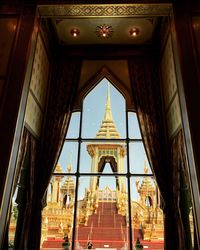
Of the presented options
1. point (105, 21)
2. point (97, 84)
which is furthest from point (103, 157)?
point (105, 21)

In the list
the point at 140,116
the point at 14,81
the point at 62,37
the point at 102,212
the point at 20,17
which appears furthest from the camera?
the point at 62,37

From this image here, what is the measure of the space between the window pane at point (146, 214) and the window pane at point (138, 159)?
15 centimetres

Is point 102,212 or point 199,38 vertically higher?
point 199,38

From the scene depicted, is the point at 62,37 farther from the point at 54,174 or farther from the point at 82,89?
the point at 54,174

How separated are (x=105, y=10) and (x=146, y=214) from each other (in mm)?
3623

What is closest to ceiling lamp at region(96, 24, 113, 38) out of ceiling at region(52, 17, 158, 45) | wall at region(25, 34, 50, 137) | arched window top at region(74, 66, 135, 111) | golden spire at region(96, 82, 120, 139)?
ceiling at region(52, 17, 158, 45)

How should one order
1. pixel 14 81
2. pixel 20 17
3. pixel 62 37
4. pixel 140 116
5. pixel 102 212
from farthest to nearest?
1. pixel 62 37
2. pixel 140 116
3. pixel 102 212
4. pixel 20 17
5. pixel 14 81

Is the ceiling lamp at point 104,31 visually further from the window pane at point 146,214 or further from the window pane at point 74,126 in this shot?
the window pane at point 146,214

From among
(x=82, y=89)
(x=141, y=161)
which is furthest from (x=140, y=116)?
(x=82, y=89)

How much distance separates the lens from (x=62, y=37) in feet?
17.1

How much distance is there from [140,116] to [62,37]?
2413 mm

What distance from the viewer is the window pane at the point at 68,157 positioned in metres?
4.72

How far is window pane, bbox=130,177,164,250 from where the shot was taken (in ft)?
14.0

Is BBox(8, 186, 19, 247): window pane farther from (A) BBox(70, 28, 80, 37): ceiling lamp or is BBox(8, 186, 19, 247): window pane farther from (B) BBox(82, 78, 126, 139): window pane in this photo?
(A) BBox(70, 28, 80, 37): ceiling lamp
